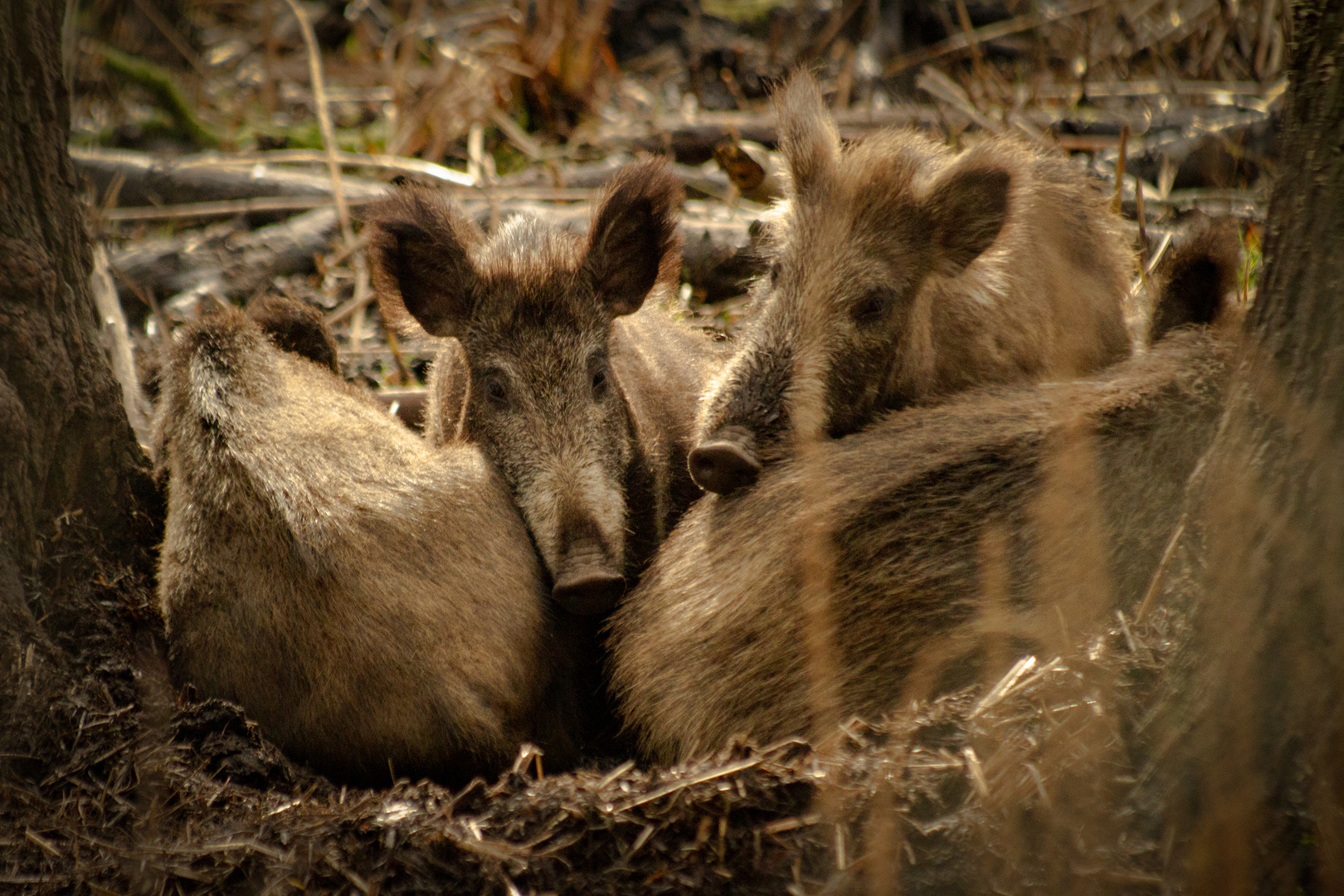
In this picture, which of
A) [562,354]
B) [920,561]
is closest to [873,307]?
[562,354]

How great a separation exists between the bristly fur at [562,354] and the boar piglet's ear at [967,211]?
993 millimetres

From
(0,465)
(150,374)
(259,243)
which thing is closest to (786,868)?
(0,465)

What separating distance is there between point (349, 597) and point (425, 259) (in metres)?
1.64

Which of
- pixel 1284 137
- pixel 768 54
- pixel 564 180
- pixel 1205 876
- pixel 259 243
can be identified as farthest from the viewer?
pixel 768 54

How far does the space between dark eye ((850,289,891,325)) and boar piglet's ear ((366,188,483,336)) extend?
1442 millimetres

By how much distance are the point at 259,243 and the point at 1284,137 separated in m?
5.53

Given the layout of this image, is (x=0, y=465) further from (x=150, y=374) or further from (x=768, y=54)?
(x=768, y=54)

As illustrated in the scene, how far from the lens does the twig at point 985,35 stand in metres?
8.61

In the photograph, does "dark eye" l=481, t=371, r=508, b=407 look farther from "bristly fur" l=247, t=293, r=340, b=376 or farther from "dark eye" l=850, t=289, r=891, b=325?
"dark eye" l=850, t=289, r=891, b=325

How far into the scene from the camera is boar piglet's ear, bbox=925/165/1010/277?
12.6 ft

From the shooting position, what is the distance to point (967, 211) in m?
3.92

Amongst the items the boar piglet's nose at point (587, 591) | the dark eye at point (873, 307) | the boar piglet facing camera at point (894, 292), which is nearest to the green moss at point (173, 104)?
the boar piglet facing camera at point (894, 292)

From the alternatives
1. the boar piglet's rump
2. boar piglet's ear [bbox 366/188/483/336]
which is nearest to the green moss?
boar piglet's ear [bbox 366/188/483/336]

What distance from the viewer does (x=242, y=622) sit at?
2.99 m
